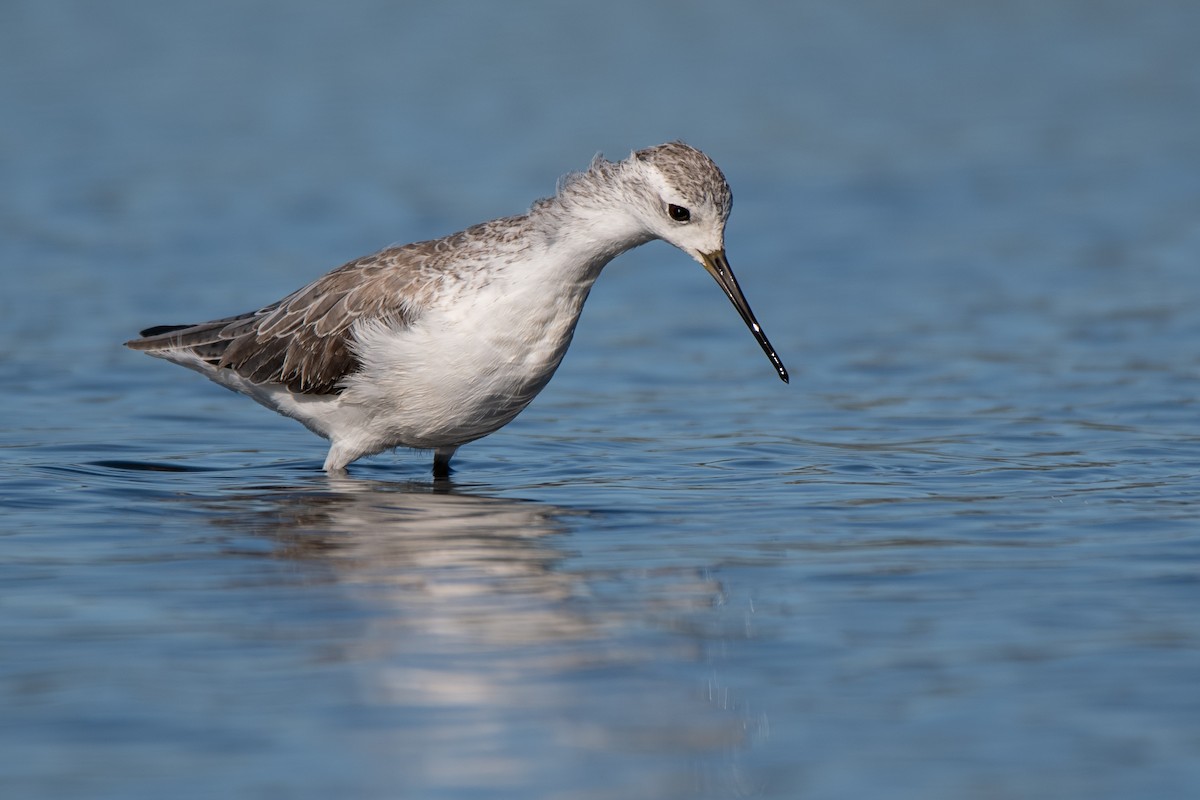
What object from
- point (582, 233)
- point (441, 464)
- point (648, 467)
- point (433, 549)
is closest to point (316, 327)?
point (441, 464)

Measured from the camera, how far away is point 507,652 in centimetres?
718

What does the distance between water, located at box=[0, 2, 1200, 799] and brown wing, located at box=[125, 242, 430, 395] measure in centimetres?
66

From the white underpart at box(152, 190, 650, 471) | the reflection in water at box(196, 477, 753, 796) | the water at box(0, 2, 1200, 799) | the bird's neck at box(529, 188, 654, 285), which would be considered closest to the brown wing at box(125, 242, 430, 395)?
the white underpart at box(152, 190, 650, 471)

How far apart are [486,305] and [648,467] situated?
171cm

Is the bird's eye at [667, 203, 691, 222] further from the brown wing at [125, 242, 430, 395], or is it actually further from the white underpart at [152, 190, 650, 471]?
the brown wing at [125, 242, 430, 395]

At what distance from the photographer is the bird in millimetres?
9727

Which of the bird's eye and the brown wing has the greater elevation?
the bird's eye

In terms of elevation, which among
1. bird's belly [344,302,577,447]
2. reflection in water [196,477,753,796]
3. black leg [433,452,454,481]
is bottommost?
reflection in water [196,477,753,796]

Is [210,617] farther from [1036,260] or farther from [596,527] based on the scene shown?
[1036,260]

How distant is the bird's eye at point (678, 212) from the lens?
378 inches

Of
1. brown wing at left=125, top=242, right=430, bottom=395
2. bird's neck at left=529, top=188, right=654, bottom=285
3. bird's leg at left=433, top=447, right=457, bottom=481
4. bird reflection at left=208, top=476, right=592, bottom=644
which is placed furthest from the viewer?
bird's leg at left=433, top=447, right=457, bottom=481

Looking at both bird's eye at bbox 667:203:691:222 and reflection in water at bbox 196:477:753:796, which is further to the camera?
bird's eye at bbox 667:203:691:222

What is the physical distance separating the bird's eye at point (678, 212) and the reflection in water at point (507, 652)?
66.2 inches

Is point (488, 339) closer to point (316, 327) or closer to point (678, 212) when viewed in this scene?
point (678, 212)
